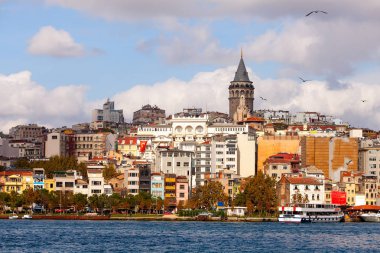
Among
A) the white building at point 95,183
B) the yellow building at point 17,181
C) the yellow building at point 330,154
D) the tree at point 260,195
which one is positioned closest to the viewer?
the tree at point 260,195

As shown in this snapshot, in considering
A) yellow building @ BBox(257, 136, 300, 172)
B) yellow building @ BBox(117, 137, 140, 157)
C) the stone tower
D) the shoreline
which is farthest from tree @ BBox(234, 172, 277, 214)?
the stone tower

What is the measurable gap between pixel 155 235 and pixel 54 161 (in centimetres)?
5654

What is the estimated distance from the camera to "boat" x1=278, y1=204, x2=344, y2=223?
330ft

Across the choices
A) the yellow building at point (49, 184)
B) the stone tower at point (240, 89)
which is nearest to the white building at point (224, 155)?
the yellow building at point (49, 184)

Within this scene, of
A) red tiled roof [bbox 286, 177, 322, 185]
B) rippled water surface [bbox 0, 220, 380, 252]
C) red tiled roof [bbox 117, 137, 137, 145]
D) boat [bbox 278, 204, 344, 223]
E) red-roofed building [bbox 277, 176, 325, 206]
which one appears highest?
red tiled roof [bbox 117, 137, 137, 145]

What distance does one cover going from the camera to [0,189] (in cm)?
11450

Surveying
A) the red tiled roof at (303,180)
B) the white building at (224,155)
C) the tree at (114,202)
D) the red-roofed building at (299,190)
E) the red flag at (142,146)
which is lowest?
the tree at (114,202)

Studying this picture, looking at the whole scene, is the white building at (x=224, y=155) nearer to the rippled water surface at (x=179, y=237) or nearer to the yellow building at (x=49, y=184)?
the yellow building at (x=49, y=184)

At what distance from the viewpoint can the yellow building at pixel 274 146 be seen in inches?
5428

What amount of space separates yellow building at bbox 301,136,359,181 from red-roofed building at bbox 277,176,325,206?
19.1 metres

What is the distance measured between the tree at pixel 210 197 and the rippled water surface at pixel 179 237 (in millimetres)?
11928

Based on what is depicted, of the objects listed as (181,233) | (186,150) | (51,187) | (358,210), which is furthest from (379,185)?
(181,233)

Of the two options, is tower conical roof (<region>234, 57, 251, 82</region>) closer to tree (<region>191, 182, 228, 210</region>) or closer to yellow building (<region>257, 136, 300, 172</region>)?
yellow building (<region>257, 136, 300, 172</region>)

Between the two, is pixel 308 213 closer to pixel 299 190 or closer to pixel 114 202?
pixel 299 190
